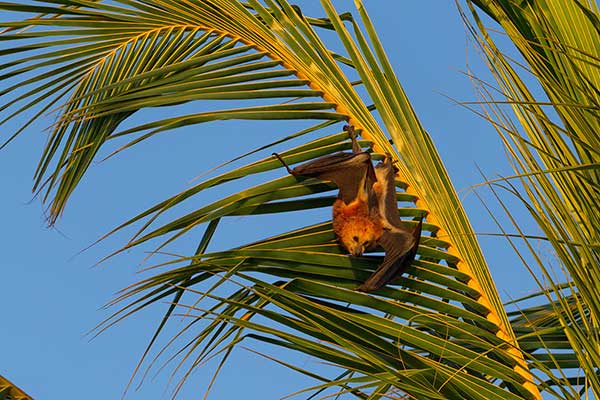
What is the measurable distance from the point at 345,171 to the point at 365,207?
7.1 inches

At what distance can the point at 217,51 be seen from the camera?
9.21 ft

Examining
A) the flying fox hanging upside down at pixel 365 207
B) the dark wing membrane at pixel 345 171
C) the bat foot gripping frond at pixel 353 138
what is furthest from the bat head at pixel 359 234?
the bat foot gripping frond at pixel 353 138

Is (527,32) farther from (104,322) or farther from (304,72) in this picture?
(104,322)

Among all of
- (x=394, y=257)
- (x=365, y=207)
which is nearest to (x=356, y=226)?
(x=394, y=257)

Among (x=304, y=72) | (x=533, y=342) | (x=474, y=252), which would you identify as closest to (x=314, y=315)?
(x=474, y=252)

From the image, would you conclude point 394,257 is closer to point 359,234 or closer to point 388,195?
point 359,234

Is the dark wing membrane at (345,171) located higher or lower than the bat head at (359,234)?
higher

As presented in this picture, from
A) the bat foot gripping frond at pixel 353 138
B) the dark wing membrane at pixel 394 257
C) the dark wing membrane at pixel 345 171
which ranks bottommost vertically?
the dark wing membrane at pixel 394 257

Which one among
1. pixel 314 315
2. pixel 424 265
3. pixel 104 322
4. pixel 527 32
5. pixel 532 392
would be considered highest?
pixel 527 32

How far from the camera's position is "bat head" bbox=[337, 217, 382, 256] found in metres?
2.39

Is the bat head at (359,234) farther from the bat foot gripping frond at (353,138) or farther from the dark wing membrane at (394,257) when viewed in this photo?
the bat foot gripping frond at (353,138)

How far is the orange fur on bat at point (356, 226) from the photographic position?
240cm

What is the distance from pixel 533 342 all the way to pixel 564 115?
780mm

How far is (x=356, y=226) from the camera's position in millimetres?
2451
